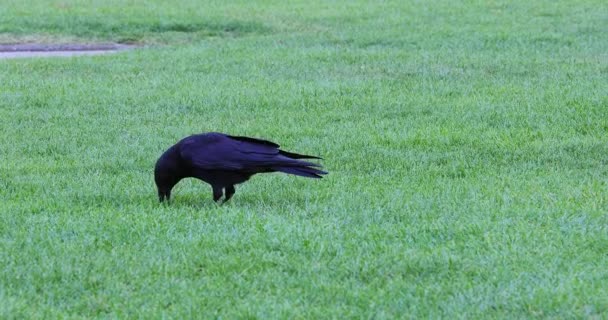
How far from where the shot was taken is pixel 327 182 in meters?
7.55

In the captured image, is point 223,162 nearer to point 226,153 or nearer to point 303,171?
point 226,153

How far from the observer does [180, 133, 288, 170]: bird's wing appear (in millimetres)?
6664

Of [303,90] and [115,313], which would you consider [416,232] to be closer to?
[115,313]

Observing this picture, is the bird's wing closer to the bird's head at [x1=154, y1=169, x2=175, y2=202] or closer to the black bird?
the black bird

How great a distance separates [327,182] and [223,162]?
3.58 feet

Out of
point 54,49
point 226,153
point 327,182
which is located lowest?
point 54,49

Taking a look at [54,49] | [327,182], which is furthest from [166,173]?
[54,49]

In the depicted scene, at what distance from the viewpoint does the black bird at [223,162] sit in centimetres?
666

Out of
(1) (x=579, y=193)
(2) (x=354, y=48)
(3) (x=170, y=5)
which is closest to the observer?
(1) (x=579, y=193)

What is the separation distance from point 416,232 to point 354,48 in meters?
9.21

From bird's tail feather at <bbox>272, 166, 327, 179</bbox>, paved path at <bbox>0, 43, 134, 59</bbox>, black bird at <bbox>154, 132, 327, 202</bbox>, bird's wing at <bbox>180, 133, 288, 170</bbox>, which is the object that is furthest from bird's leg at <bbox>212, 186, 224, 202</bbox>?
paved path at <bbox>0, 43, 134, 59</bbox>

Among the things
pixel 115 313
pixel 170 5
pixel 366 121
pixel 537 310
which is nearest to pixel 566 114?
pixel 366 121

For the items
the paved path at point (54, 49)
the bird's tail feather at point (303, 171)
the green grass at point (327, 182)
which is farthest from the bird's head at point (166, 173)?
the paved path at point (54, 49)

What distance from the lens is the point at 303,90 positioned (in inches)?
456
